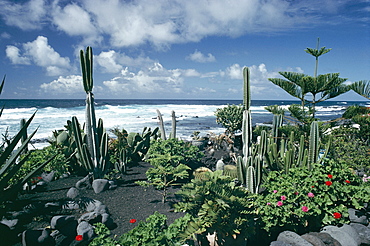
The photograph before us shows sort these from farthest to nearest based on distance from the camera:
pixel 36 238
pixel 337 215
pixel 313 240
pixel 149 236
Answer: pixel 337 215, pixel 36 238, pixel 313 240, pixel 149 236

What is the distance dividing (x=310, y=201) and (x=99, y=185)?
3.92m

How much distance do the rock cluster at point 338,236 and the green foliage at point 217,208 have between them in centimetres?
45

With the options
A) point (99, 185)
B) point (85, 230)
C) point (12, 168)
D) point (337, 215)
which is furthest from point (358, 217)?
point (99, 185)

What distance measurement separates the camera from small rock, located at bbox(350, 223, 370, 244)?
326 cm

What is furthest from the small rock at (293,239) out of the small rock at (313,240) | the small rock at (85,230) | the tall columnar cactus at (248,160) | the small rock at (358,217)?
the small rock at (85,230)

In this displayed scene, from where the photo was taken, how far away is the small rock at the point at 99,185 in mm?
5254

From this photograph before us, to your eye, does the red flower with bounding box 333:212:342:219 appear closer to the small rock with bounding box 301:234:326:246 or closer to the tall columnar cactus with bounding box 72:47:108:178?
the small rock with bounding box 301:234:326:246

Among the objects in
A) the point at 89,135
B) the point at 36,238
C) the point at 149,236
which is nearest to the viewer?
the point at 149,236

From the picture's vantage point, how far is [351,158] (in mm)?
6203

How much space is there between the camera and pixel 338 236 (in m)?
3.11

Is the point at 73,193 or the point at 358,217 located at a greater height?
the point at 358,217

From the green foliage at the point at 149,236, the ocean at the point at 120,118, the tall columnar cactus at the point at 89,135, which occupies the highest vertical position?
the tall columnar cactus at the point at 89,135

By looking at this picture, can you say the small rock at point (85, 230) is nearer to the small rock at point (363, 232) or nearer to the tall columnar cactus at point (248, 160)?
the tall columnar cactus at point (248, 160)

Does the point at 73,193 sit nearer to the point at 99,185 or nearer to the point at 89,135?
the point at 99,185
